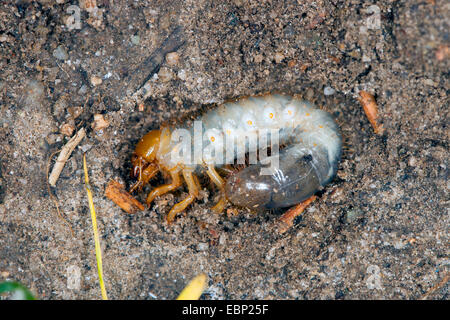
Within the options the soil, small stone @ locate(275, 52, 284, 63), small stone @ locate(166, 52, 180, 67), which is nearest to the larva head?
the soil

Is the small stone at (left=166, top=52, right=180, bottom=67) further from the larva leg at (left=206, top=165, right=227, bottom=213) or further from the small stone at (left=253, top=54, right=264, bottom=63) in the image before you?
the larva leg at (left=206, top=165, right=227, bottom=213)

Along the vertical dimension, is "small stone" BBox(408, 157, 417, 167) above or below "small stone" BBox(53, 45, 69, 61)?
below

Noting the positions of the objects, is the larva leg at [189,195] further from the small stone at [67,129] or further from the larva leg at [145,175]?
the small stone at [67,129]

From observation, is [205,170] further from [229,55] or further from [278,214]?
[229,55]

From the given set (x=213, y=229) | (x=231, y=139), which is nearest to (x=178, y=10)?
(x=231, y=139)

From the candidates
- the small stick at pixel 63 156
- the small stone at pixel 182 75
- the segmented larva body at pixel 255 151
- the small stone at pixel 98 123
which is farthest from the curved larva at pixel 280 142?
the small stick at pixel 63 156

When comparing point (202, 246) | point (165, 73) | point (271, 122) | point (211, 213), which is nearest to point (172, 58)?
point (165, 73)
